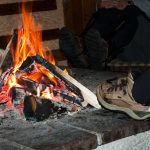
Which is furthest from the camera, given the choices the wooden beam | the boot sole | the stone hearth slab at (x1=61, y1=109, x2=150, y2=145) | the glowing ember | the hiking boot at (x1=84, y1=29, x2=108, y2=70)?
the wooden beam

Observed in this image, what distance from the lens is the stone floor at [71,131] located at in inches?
102

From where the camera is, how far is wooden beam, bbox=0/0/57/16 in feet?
20.3

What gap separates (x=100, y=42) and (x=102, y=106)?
218cm

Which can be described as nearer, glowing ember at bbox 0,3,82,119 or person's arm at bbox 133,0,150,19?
glowing ember at bbox 0,3,82,119

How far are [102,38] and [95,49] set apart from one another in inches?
6.3

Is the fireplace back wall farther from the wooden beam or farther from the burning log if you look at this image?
the burning log

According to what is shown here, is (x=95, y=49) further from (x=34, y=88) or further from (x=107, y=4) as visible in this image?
(x=34, y=88)

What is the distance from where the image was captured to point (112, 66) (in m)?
5.50

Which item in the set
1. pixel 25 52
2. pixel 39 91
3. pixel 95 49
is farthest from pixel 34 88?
pixel 95 49

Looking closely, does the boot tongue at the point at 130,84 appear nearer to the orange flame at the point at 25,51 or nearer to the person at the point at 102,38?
the orange flame at the point at 25,51

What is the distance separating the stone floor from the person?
2206 millimetres

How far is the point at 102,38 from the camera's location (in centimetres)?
542

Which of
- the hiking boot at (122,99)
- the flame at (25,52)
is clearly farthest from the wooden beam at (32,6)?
the hiking boot at (122,99)

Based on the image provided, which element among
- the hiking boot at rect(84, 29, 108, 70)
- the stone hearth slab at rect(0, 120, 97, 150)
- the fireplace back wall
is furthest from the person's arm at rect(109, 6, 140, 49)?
the stone hearth slab at rect(0, 120, 97, 150)
